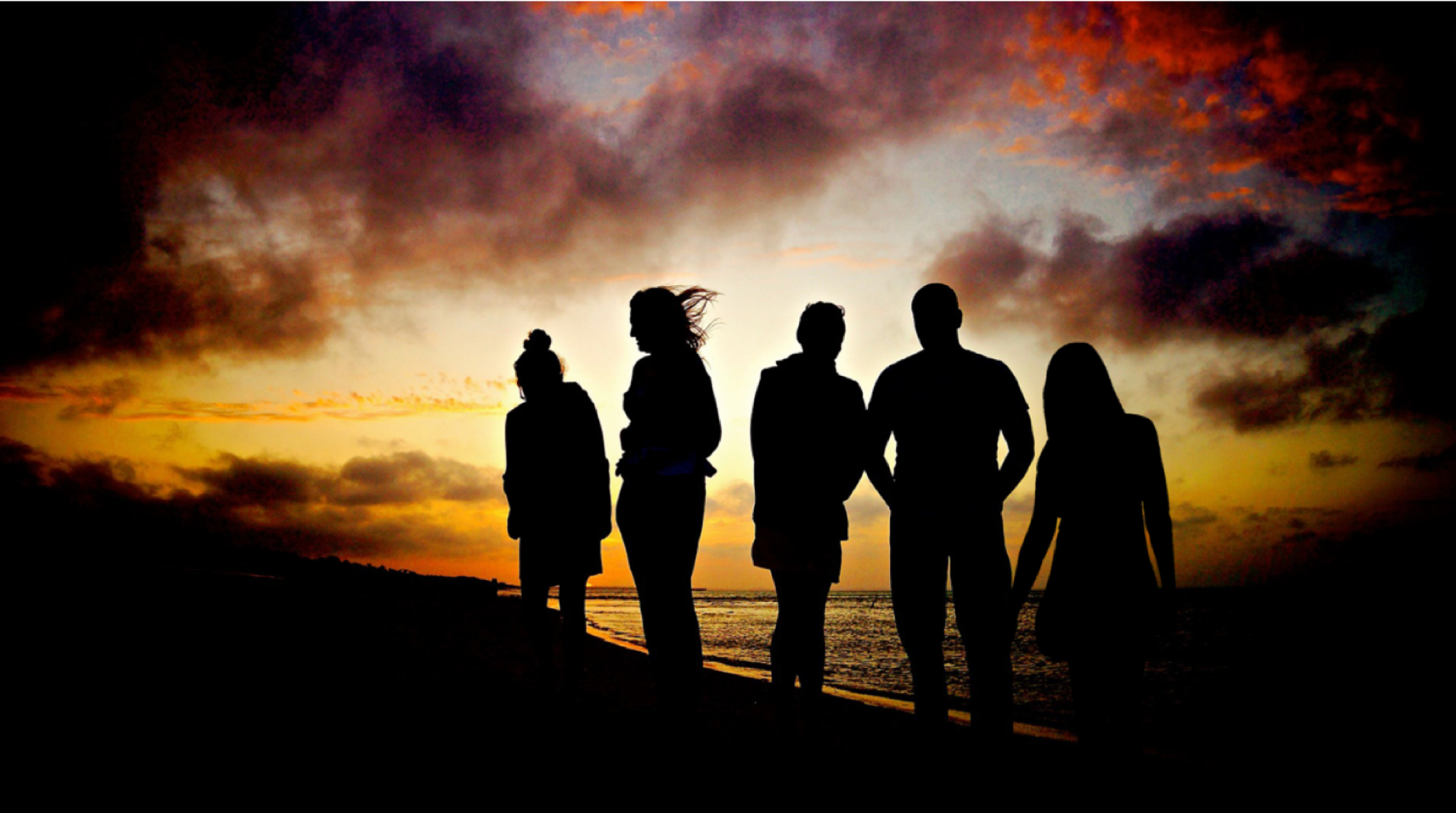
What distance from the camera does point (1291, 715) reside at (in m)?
10.7

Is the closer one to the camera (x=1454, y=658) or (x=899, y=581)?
(x=899, y=581)

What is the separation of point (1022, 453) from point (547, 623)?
3158mm

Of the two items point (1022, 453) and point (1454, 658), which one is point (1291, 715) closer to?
point (1022, 453)

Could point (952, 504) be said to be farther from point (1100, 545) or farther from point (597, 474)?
point (597, 474)

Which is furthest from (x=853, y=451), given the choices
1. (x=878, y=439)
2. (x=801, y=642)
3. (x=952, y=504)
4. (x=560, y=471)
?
(x=560, y=471)

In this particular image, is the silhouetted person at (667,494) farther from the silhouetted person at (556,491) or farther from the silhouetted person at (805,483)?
the silhouetted person at (556,491)

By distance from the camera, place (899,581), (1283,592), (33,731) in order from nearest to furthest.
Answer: (33,731)
(899,581)
(1283,592)

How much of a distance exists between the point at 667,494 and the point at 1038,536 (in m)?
1.58

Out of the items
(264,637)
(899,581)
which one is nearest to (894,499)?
(899,581)

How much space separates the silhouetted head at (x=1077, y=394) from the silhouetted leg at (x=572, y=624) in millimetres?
2733

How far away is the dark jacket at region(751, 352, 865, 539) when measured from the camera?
3318mm

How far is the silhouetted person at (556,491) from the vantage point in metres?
3.98

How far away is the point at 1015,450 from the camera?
3.26 m

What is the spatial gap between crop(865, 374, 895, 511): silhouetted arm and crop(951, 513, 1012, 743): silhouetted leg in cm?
50
